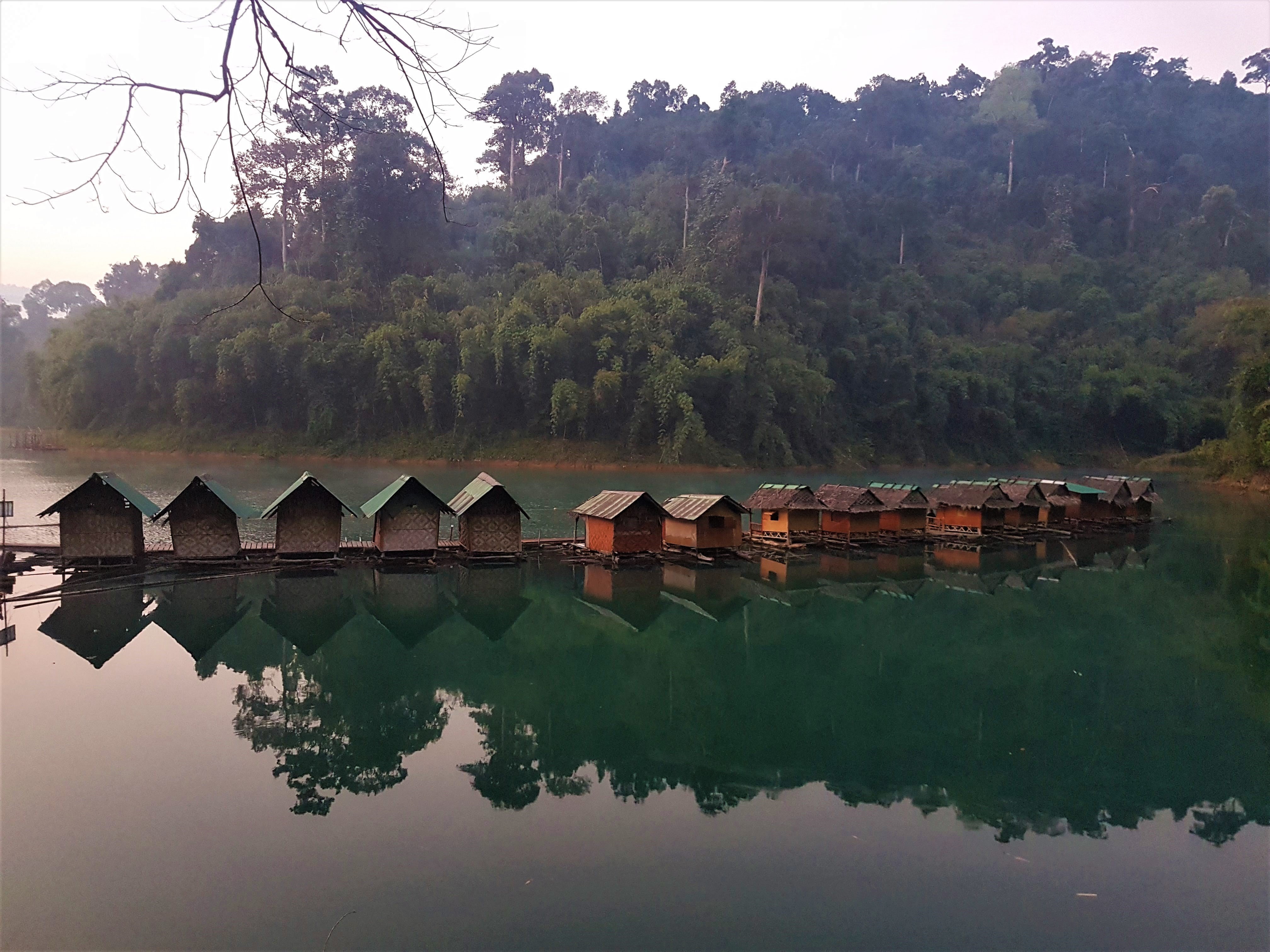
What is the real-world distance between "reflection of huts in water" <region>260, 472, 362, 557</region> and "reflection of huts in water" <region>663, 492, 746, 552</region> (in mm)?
7996

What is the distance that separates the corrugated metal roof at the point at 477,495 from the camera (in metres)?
19.2

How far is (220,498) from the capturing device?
17141 millimetres

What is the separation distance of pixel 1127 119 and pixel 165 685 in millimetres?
99792

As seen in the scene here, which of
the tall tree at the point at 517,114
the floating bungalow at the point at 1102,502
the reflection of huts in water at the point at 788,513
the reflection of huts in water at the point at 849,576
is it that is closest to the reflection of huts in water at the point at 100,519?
the reflection of huts in water at the point at 849,576

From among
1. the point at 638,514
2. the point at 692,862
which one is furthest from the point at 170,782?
the point at 638,514

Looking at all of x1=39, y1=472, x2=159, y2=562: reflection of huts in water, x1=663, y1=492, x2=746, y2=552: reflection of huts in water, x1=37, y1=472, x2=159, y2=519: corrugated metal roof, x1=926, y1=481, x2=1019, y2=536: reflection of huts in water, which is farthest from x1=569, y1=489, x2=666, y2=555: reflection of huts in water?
x1=926, y1=481, x2=1019, y2=536: reflection of huts in water

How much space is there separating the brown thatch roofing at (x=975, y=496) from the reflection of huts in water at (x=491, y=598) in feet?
48.6

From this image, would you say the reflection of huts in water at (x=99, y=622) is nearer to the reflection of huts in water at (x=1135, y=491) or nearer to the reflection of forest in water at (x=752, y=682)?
the reflection of forest in water at (x=752, y=682)

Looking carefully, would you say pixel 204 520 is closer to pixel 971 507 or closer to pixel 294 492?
pixel 294 492

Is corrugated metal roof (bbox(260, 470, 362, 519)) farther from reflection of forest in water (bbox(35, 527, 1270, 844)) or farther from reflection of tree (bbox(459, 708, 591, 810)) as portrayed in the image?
reflection of tree (bbox(459, 708, 591, 810))

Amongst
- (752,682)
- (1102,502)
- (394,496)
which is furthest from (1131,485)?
(394,496)

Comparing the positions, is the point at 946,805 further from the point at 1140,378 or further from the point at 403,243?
the point at 1140,378

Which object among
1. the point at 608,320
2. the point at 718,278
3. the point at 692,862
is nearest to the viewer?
the point at 692,862

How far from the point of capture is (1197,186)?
74000mm
